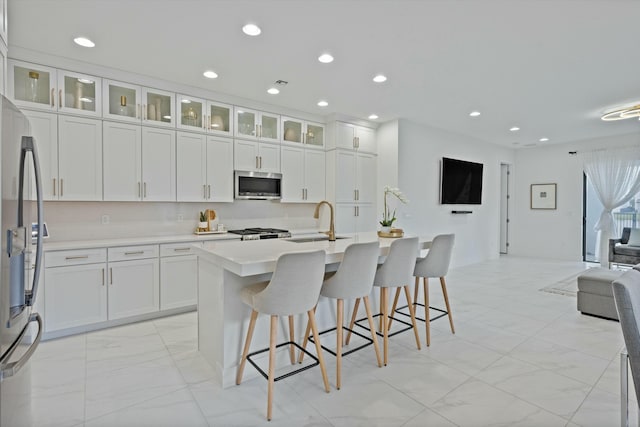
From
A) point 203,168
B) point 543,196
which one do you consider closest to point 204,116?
point 203,168

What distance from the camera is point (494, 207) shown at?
25.4 feet

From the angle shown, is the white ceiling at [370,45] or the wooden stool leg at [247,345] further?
the white ceiling at [370,45]

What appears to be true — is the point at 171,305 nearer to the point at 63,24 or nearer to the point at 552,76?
the point at 63,24

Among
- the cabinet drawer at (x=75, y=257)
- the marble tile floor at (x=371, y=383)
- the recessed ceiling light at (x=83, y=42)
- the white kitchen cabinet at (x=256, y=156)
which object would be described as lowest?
the marble tile floor at (x=371, y=383)

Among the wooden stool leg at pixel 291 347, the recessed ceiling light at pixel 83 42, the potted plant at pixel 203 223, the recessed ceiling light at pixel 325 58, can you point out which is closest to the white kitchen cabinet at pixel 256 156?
the potted plant at pixel 203 223

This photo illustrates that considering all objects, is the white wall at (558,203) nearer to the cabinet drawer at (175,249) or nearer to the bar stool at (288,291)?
the bar stool at (288,291)

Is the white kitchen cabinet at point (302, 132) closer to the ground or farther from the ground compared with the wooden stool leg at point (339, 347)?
farther from the ground

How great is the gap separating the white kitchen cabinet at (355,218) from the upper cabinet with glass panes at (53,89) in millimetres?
3438

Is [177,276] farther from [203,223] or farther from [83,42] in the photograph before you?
[83,42]

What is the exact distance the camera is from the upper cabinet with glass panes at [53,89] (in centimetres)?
313

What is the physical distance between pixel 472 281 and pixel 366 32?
434 centimetres

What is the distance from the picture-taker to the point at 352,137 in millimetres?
5504

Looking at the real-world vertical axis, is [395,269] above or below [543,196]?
below

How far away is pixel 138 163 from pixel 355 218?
3289 mm
